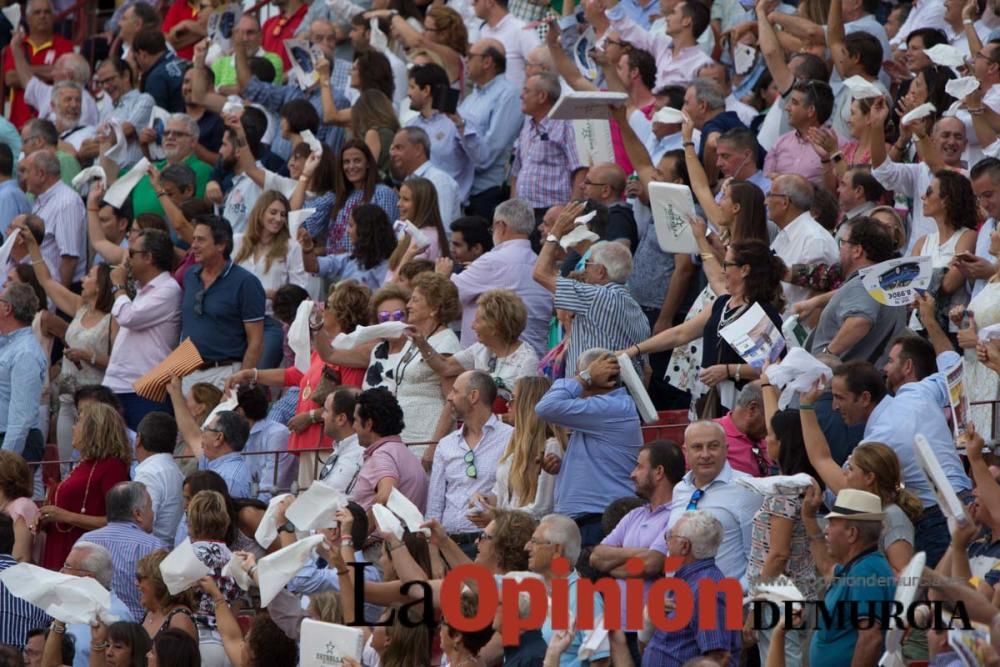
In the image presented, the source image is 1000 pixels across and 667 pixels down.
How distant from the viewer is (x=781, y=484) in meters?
8.55

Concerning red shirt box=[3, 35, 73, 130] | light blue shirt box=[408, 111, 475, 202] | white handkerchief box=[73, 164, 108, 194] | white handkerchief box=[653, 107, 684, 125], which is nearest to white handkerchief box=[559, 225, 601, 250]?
white handkerchief box=[653, 107, 684, 125]

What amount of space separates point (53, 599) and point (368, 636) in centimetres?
146

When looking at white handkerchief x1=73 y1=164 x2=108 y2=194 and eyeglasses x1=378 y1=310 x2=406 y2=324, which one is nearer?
eyeglasses x1=378 y1=310 x2=406 y2=324

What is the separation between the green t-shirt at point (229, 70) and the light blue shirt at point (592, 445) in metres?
7.69

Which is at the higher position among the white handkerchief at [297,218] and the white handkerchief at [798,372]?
the white handkerchief at [798,372]

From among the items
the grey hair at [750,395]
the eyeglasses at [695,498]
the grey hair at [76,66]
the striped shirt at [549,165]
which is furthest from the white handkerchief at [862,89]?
the grey hair at [76,66]

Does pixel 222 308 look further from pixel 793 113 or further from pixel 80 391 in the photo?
pixel 793 113

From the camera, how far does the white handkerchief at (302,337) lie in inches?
460

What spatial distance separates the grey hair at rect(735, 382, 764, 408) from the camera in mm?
9797

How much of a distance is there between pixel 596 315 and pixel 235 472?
208cm

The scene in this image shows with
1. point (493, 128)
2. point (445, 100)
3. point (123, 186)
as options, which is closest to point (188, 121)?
point (123, 186)

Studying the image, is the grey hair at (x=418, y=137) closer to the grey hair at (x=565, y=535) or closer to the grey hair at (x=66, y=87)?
the grey hair at (x=66, y=87)

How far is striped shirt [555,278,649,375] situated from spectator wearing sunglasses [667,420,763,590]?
6.10 ft

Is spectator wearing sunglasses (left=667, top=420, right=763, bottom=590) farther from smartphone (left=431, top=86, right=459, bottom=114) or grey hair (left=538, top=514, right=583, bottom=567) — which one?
smartphone (left=431, top=86, right=459, bottom=114)
